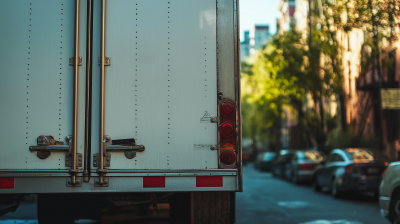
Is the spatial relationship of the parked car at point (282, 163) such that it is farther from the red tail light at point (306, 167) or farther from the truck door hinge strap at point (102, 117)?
the truck door hinge strap at point (102, 117)

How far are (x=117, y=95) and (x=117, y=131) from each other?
344 millimetres

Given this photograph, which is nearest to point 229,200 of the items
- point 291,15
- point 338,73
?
point 338,73

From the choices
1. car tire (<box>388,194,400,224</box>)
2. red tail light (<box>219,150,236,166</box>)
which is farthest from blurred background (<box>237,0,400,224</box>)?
red tail light (<box>219,150,236,166</box>)

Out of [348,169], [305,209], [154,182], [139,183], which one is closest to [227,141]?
[154,182]

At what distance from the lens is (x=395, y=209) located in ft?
27.6

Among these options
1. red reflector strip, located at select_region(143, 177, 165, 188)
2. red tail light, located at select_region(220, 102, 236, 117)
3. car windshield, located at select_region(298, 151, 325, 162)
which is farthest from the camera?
car windshield, located at select_region(298, 151, 325, 162)

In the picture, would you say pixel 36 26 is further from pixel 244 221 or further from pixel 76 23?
pixel 244 221

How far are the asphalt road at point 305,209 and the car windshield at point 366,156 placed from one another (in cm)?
113

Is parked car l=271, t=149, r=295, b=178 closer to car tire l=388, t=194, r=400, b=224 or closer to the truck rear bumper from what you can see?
car tire l=388, t=194, r=400, b=224

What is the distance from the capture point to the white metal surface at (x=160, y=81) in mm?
4969

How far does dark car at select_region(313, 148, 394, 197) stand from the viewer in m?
14.0

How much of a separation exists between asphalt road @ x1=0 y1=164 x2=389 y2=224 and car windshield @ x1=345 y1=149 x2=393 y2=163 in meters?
1.13

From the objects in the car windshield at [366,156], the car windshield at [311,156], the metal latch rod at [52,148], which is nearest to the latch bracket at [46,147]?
the metal latch rod at [52,148]

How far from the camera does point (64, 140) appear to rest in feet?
15.9
